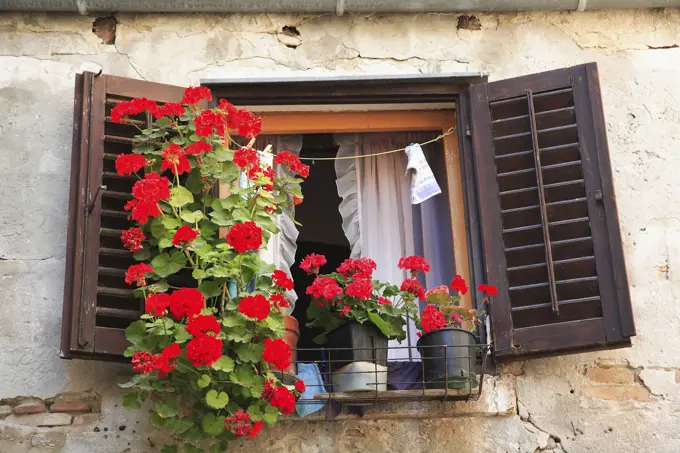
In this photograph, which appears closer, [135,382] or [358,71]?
[135,382]

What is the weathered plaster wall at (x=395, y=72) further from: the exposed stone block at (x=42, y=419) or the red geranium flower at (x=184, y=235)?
the red geranium flower at (x=184, y=235)

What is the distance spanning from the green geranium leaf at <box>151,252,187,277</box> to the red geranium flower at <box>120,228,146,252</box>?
0.11m

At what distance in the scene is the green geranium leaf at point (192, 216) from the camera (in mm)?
5586

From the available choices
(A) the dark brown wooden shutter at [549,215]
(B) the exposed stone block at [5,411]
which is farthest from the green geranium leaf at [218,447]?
(A) the dark brown wooden shutter at [549,215]

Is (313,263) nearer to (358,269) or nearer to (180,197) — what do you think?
(358,269)

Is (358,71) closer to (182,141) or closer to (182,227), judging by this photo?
(182,141)

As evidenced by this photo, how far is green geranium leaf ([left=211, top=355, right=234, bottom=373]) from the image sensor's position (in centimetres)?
516

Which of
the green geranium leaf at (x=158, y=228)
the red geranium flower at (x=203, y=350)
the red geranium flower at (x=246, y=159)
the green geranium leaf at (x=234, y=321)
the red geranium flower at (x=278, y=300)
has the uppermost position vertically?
the red geranium flower at (x=246, y=159)

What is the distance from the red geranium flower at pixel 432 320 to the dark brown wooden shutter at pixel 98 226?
138 centimetres

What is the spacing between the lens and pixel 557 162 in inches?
239

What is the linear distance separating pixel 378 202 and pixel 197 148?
131cm

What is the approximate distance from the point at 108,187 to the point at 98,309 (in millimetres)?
646

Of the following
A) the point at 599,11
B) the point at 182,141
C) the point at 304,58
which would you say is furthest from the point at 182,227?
the point at 599,11

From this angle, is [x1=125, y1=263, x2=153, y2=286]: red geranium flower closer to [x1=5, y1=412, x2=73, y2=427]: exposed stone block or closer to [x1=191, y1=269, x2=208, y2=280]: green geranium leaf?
[x1=191, y1=269, x2=208, y2=280]: green geranium leaf
